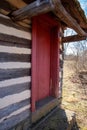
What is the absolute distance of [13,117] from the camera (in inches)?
102

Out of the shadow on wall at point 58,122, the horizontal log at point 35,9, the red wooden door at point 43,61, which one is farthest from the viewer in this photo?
the red wooden door at point 43,61

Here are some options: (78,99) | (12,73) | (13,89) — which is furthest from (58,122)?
(78,99)

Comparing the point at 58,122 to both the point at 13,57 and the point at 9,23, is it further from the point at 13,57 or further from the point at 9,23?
the point at 9,23

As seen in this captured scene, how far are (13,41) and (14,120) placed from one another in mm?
1308

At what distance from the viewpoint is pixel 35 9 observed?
208 cm

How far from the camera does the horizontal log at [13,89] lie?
2368 millimetres

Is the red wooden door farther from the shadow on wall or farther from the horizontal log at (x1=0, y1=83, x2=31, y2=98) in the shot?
the horizontal log at (x1=0, y1=83, x2=31, y2=98)

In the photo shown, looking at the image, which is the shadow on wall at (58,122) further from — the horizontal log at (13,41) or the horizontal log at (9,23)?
the horizontal log at (9,23)

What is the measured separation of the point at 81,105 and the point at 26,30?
12.7ft

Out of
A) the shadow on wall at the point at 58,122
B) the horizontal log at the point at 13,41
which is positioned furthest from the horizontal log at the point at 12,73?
the shadow on wall at the point at 58,122

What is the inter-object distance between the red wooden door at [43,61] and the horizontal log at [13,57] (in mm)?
864

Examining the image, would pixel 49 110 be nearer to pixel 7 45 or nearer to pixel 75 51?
pixel 7 45

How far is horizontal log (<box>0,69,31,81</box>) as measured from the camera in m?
2.34

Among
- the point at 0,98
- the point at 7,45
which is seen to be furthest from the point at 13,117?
the point at 7,45
